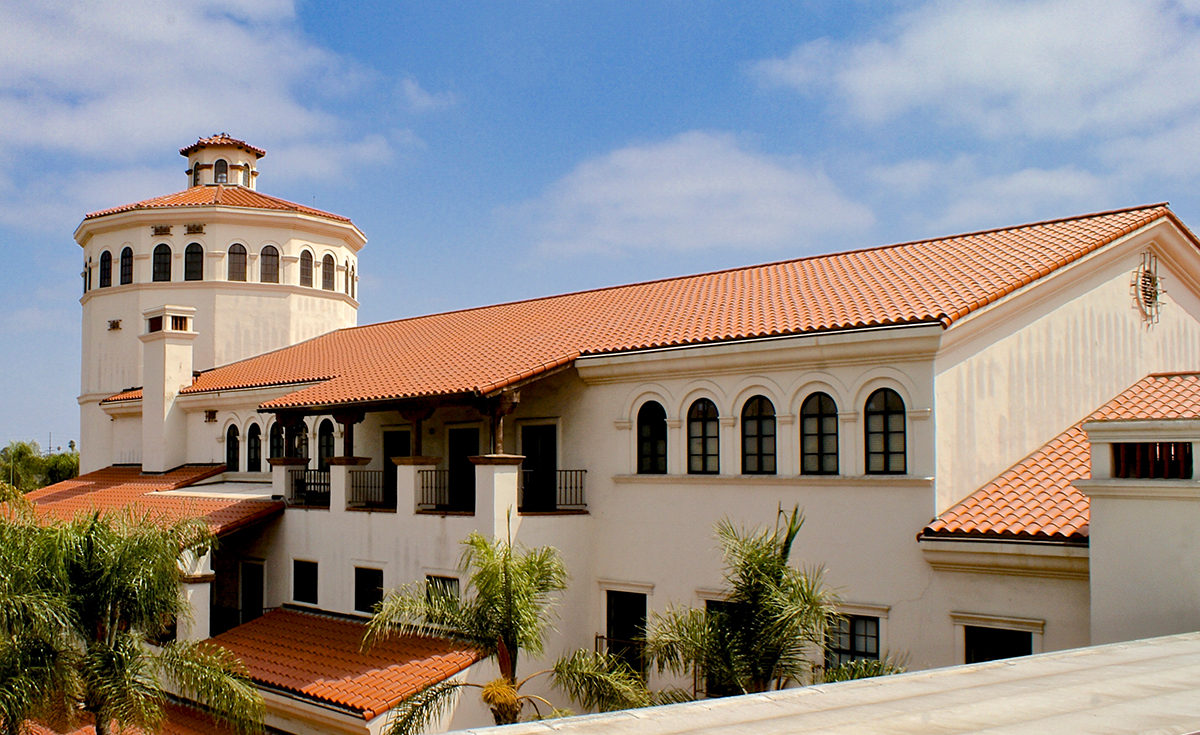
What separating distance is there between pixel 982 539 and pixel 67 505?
2332 cm

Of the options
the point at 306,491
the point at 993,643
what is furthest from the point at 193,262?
the point at 993,643

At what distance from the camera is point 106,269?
1305 inches

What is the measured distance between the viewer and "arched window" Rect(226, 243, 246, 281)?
32219 mm

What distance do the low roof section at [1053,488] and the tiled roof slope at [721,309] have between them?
2454mm

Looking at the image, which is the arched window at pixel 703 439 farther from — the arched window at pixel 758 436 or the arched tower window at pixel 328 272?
the arched tower window at pixel 328 272

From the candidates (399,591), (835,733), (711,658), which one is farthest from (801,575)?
(399,591)

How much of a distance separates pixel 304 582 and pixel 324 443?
4065mm

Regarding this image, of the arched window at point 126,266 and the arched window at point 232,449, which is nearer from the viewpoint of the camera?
the arched window at point 232,449

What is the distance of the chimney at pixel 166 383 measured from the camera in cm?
2705

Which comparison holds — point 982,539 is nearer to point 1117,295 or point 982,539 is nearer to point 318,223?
point 1117,295

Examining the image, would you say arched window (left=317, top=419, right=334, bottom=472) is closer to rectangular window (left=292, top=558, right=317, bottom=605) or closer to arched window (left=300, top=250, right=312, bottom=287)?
rectangular window (left=292, top=558, right=317, bottom=605)

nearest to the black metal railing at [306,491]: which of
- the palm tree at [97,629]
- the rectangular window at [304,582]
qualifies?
the rectangular window at [304,582]

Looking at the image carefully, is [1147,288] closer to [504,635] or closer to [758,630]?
[758,630]

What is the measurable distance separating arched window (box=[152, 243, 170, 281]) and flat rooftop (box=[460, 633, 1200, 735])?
2973cm
